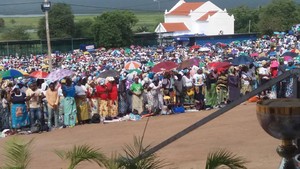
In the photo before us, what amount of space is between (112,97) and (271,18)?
74754 millimetres

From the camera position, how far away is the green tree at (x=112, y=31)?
77.2 m

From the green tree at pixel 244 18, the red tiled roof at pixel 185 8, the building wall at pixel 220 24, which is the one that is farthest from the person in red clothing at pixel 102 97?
the red tiled roof at pixel 185 8

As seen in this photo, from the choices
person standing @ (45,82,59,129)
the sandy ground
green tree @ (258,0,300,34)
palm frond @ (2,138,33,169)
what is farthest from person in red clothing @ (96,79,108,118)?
green tree @ (258,0,300,34)

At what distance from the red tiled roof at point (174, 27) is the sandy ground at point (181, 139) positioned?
3352 inches

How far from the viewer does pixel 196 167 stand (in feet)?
30.8

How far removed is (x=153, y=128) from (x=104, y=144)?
1.83 meters

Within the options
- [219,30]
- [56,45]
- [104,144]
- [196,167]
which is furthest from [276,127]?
[219,30]

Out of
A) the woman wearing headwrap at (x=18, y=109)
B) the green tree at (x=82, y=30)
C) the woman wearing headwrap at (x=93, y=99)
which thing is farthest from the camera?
the green tree at (x=82, y=30)

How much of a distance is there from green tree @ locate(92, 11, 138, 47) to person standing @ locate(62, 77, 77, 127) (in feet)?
208

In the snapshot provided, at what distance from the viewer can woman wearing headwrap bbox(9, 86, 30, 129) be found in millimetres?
13094

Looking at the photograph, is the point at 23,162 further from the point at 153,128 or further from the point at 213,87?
the point at 213,87

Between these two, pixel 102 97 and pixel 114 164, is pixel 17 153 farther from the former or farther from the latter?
pixel 102 97

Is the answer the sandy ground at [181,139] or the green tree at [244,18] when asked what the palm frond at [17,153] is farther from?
the green tree at [244,18]

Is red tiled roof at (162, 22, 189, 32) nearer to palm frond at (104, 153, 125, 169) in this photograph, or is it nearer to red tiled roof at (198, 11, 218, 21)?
red tiled roof at (198, 11, 218, 21)
